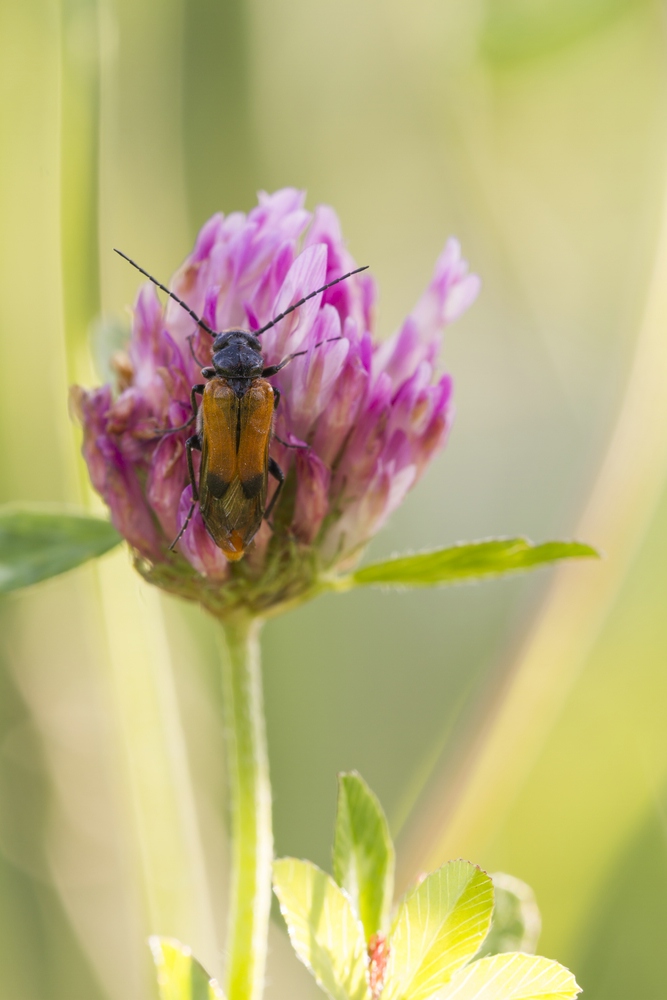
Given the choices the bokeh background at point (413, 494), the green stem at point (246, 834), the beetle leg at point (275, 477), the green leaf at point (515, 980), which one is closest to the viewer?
the green leaf at point (515, 980)

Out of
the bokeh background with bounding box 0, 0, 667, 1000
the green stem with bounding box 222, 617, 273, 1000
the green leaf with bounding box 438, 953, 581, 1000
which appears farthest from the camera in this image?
the bokeh background with bounding box 0, 0, 667, 1000

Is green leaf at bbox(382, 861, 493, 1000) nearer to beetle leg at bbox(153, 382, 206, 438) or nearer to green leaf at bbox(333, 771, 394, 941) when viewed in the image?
green leaf at bbox(333, 771, 394, 941)

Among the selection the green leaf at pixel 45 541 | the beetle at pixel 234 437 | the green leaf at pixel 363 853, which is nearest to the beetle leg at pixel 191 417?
the beetle at pixel 234 437

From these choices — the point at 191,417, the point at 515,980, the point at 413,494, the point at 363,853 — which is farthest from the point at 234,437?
the point at 413,494

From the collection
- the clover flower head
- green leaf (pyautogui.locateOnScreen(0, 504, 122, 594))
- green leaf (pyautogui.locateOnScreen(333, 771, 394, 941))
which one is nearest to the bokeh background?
green leaf (pyautogui.locateOnScreen(0, 504, 122, 594))

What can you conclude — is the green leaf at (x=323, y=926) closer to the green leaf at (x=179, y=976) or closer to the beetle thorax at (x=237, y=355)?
the green leaf at (x=179, y=976)

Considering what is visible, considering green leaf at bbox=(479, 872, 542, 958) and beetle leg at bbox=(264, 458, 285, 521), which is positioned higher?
beetle leg at bbox=(264, 458, 285, 521)
